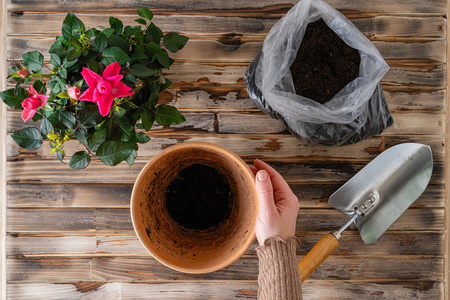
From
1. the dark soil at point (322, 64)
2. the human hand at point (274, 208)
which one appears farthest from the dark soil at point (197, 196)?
the dark soil at point (322, 64)

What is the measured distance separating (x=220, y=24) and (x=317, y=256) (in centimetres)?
75

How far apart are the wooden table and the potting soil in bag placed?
0.12 m

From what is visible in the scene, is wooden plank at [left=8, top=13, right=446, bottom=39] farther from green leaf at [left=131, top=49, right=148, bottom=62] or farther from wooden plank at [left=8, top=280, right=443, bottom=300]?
wooden plank at [left=8, top=280, right=443, bottom=300]

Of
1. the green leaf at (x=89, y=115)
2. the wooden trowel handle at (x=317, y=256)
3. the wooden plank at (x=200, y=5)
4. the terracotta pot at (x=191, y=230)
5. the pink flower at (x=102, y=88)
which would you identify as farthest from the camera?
the wooden plank at (x=200, y=5)

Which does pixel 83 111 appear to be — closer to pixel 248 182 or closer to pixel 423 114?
pixel 248 182

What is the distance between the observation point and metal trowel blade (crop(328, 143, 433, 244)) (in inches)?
38.5

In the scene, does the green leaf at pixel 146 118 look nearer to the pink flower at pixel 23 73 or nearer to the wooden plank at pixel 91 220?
the pink flower at pixel 23 73

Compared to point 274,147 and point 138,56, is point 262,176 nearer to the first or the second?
point 274,147

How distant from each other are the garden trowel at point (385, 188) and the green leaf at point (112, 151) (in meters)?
0.65

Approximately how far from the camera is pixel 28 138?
69cm

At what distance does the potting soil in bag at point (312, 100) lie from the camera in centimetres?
84

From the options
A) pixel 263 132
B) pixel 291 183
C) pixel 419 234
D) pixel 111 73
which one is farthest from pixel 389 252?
pixel 111 73

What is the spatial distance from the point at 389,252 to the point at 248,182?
0.57 metres

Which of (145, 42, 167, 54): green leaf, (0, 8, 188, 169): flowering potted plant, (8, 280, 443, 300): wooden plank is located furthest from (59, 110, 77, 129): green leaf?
(8, 280, 443, 300): wooden plank
